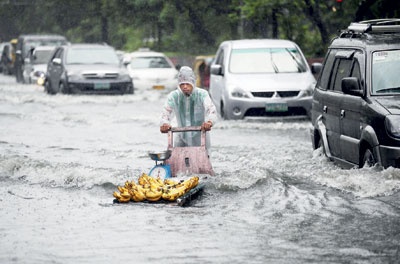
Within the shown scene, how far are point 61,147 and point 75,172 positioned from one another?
434cm

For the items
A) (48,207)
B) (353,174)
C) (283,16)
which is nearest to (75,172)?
(48,207)

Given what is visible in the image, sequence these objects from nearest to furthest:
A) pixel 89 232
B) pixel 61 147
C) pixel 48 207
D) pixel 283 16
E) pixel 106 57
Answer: pixel 89 232
pixel 48 207
pixel 61 147
pixel 106 57
pixel 283 16

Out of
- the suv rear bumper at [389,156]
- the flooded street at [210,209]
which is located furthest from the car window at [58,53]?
the suv rear bumper at [389,156]

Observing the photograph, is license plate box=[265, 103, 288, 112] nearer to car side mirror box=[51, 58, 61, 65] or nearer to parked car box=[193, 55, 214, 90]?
car side mirror box=[51, 58, 61, 65]

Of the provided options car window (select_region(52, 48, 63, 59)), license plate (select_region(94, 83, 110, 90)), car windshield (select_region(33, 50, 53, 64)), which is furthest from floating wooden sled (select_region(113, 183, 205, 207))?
car windshield (select_region(33, 50, 53, 64))

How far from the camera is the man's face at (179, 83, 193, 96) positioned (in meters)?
12.7

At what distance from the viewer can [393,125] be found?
11391mm

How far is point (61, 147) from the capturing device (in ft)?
58.3

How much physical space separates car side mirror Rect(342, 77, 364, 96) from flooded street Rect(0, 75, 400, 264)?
908 millimetres

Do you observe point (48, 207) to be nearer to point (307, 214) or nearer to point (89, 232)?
point (89, 232)

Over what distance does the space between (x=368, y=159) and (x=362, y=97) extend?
0.70 meters

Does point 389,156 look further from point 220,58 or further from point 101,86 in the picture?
point 101,86

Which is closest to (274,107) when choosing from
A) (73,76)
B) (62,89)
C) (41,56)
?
(73,76)

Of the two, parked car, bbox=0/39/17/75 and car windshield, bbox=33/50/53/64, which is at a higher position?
car windshield, bbox=33/50/53/64
